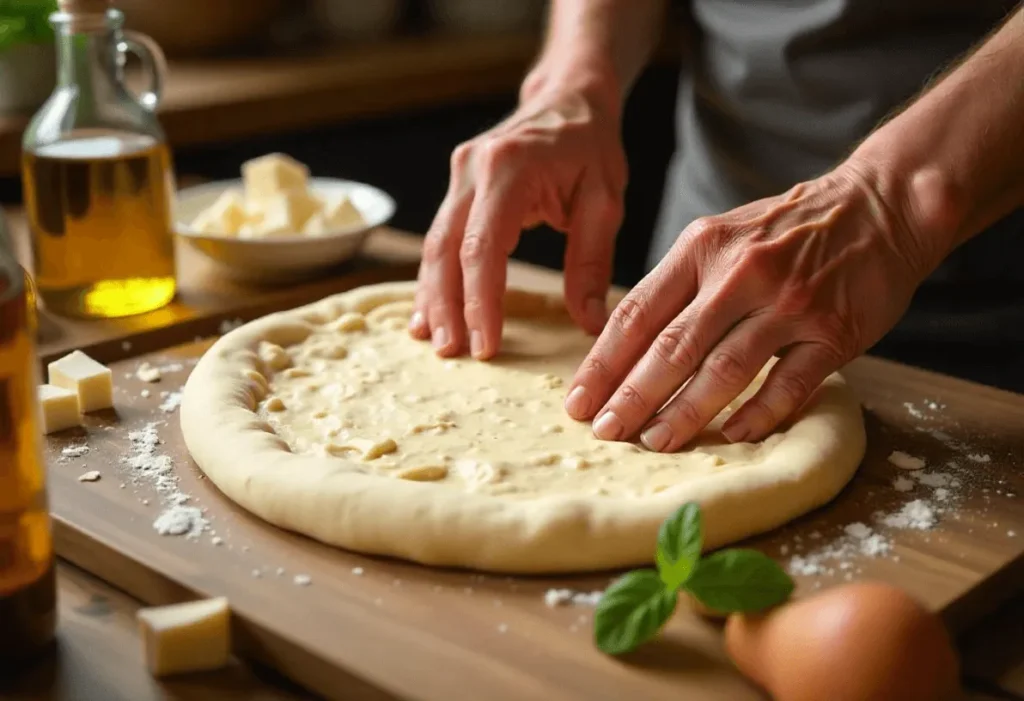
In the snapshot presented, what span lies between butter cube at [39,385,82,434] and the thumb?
60 cm

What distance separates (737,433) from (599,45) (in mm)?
731

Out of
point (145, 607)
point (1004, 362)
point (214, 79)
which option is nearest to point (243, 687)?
point (145, 607)

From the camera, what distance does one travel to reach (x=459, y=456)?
1.15 meters

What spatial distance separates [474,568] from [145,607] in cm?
27

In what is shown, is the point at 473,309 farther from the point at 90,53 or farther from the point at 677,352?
the point at 90,53

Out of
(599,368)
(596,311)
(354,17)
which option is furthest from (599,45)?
(354,17)

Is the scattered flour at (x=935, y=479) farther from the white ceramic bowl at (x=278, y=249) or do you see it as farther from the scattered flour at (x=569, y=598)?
the white ceramic bowl at (x=278, y=249)

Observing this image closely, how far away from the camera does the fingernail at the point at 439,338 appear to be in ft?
4.62

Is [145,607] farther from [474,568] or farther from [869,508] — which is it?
[869,508]

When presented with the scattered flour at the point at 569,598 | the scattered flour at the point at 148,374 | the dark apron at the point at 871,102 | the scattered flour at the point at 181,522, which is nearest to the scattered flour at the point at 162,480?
the scattered flour at the point at 181,522

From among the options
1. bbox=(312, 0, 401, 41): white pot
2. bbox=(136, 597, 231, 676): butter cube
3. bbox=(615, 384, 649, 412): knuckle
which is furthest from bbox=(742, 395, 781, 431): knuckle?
bbox=(312, 0, 401, 41): white pot

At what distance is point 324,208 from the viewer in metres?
1.81

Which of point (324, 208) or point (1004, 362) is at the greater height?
point (324, 208)

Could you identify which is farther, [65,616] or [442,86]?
[442,86]
